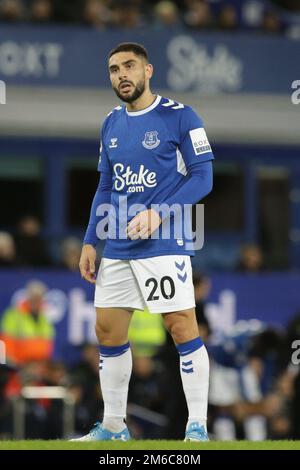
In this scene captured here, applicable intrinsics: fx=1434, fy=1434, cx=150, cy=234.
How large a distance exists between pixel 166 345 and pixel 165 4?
438 inches

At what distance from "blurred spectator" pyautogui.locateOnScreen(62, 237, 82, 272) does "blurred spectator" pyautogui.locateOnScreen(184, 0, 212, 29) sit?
417 centimetres

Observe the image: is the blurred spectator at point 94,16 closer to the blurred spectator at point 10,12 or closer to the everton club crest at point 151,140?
the blurred spectator at point 10,12

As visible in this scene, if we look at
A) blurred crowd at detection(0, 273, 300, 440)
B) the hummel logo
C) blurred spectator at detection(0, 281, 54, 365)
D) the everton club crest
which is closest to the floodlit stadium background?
blurred spectator at detection(0, 281, 54, 365)

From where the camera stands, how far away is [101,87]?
21.8 meters

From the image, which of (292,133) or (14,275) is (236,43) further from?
(14,275)

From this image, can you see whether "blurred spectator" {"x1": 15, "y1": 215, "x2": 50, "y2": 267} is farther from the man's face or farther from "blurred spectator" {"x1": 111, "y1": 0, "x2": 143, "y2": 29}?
the man's face

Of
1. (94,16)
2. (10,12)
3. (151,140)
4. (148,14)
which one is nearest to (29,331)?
(10,12)

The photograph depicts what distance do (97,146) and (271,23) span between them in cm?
340

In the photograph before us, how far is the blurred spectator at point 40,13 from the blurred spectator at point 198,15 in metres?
2.28

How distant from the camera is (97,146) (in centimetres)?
2281

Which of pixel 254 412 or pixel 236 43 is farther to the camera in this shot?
pixel 236 43

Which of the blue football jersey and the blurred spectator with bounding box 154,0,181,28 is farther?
the blurred spectator with bounding box 154,0,181,28

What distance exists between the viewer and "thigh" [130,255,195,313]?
8133mm

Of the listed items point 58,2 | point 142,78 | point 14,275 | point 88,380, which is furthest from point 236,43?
point 142,78
